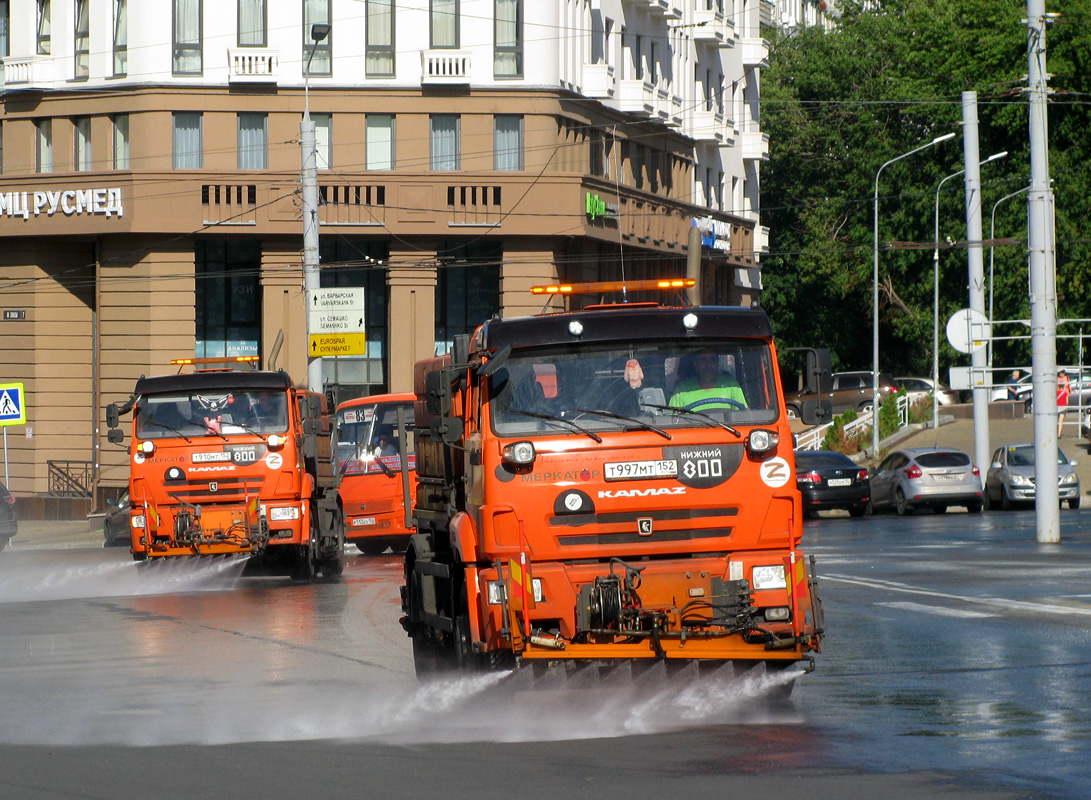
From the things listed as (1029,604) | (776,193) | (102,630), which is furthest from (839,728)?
(776,193)

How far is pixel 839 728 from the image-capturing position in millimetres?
9484

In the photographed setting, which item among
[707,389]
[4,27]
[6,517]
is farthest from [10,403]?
[707,389]

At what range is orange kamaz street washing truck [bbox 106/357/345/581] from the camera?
2119 centimetres

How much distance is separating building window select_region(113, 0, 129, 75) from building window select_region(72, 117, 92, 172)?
1.55 m

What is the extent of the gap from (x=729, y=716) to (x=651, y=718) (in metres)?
0.45

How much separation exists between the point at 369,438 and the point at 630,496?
60.3ft

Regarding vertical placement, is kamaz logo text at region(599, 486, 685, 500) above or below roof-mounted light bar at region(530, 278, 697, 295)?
below

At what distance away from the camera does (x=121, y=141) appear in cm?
4384

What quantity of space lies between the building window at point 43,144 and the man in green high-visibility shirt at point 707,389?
37141 mm

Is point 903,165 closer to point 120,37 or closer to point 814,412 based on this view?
point 120,37

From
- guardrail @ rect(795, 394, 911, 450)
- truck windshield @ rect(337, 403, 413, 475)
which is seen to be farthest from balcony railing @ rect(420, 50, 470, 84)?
guardrail @ rect(795, 394, 911, 450)

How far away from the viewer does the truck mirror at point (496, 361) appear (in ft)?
33.3

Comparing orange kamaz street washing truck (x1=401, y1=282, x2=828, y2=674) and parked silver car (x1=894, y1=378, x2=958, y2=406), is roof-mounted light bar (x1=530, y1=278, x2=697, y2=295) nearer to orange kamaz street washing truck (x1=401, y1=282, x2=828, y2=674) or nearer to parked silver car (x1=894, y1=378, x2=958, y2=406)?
orange kamaz street washing truck (x1=401, y1=282, x2=828, y2=674)

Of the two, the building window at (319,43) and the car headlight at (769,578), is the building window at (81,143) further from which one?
the car headlight at (769,578)
